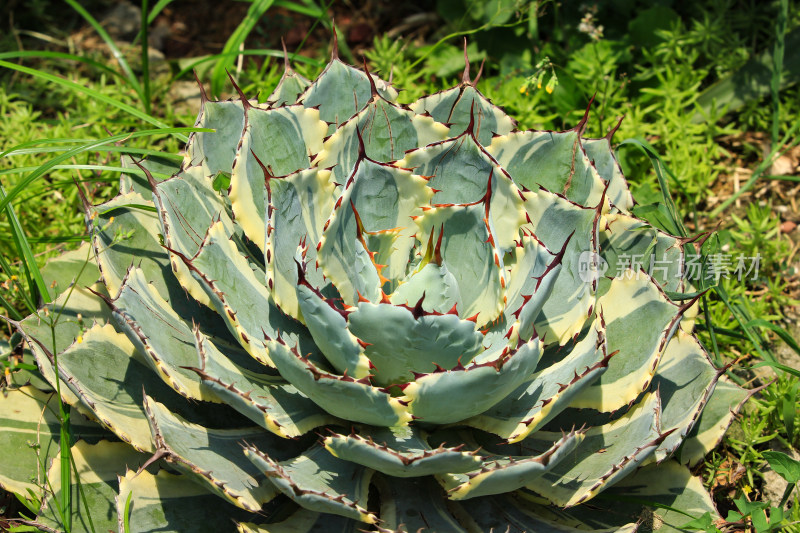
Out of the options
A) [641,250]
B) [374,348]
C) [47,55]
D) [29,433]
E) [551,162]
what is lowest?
[29,433]

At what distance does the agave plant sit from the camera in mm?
1832

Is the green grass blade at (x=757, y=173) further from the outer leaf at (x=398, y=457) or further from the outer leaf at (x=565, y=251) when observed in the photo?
the outer leaf at (x=398, y=457)

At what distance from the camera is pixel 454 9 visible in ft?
13.1

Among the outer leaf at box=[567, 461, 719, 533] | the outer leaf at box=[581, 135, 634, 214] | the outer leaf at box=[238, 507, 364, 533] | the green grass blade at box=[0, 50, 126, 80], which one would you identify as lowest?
the outer leaf at box=[567, 461, 719, 533]

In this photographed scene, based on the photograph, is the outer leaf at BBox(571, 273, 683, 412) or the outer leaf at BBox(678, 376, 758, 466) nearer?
the outer leaf at BBox(571, 273, 683, 412)

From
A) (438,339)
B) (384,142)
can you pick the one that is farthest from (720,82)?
(438,339)

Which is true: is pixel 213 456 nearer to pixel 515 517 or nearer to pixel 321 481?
pixel 321 481

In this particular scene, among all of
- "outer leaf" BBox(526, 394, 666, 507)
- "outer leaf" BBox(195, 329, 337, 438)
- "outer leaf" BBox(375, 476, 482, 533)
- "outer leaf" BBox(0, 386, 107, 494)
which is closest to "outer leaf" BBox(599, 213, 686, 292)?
"outer leaf" BBox(526, 394, 666, 507)

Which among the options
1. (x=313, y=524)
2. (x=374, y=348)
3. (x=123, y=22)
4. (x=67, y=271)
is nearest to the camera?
(x=374, y=348)

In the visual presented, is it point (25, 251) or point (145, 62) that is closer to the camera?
point (25, 251)

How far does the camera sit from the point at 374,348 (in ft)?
6.23

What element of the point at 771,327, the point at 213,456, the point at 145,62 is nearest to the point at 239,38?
the point at 145,62

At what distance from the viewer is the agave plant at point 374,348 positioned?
1.83 m

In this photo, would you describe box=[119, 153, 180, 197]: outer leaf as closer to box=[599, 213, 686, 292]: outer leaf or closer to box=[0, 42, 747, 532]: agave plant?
box=[0, 42, 747, 532]: agave plant
